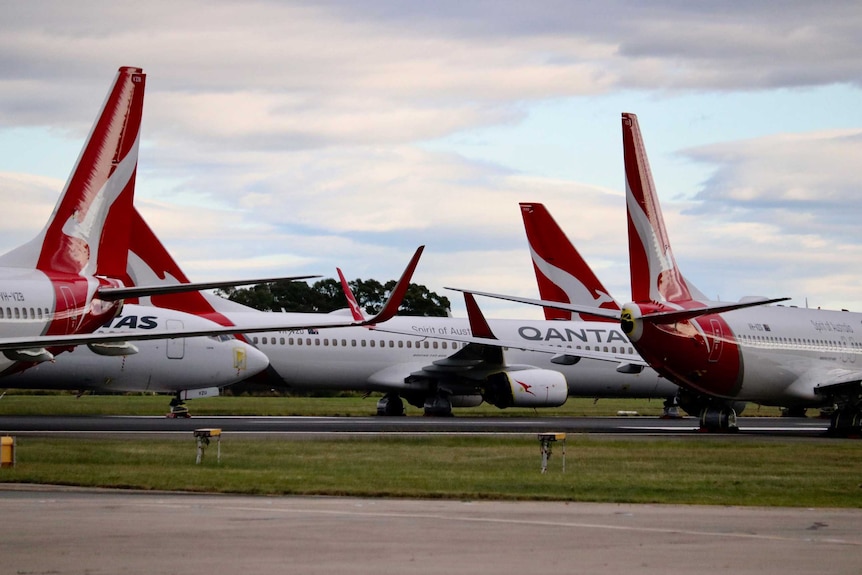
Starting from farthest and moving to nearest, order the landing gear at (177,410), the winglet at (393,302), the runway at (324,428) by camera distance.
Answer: the landing gear at (177,410), the runway at (324,428), the winglet at (393,302)

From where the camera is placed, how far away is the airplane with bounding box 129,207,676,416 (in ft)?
152

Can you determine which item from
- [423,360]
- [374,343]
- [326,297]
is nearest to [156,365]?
[374,343]

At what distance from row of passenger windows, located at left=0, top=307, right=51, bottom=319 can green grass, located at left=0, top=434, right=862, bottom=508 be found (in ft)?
8.43

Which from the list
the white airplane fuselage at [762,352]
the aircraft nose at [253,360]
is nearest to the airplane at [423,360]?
the aircraft nose at [253,360]

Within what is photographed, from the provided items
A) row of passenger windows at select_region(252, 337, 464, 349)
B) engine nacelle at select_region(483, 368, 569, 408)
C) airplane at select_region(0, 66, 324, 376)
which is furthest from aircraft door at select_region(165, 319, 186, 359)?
engine nacelle at select_region(483, 368, 569, 408)

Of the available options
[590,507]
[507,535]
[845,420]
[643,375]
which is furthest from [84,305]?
[643,375]

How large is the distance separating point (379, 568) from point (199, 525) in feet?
10.6

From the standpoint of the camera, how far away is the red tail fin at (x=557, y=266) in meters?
54.9

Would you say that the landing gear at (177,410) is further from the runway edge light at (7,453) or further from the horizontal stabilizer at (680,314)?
the runway edge light at (7,453)

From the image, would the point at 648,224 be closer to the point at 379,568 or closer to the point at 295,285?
the point at 379,568

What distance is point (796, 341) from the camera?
37.5m

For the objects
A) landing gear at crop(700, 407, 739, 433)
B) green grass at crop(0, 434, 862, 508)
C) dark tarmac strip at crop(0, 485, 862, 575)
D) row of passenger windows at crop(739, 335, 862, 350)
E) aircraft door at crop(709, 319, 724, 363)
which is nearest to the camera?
dark tarmac strip at crop(0, 485, 862, 575)

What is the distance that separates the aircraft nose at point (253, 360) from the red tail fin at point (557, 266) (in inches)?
579

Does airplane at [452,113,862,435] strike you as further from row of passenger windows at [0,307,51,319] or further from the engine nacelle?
row of passenger windows at [0,307,51,319]
